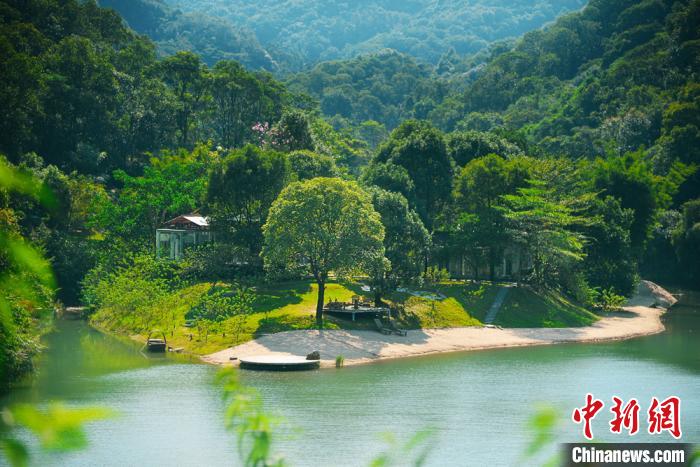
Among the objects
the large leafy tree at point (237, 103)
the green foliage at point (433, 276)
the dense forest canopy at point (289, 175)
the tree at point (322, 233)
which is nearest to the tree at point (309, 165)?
the dense forest canopy at point (289, 175)

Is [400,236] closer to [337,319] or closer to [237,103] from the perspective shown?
[337,319]

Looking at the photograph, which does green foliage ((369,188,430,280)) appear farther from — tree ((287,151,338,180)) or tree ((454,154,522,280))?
tree ((287,151,338,180))

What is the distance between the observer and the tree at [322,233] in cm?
5600

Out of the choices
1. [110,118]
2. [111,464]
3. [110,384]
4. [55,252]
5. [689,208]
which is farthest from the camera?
[110,118]

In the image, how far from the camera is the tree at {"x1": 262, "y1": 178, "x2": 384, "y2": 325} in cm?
5600

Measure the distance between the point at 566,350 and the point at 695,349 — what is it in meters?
8.54

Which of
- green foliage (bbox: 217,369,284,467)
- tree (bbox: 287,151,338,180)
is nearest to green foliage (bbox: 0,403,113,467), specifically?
green foliage (bbox: 217,369,284,467)

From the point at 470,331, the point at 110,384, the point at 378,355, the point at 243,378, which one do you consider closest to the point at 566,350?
the point at 470,331

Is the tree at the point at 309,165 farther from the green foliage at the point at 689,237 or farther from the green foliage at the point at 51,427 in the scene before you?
the green foliage at the point at 51,427

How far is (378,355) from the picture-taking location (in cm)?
5312

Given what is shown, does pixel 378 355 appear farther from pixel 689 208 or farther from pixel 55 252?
pixel 689 208

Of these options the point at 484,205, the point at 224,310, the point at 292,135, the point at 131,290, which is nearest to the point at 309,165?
the point at 292,135

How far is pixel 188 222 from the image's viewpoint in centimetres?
7112

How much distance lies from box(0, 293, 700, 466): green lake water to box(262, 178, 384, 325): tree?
7328 millimetres
